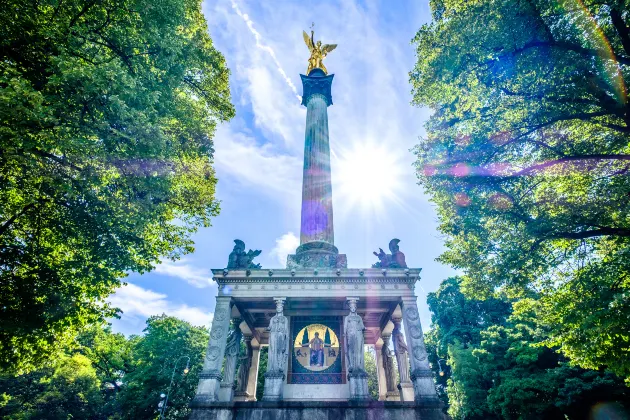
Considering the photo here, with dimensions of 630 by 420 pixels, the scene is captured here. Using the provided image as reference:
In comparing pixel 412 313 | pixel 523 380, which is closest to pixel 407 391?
pixel 412 313

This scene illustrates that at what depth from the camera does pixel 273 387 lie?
44.0ft

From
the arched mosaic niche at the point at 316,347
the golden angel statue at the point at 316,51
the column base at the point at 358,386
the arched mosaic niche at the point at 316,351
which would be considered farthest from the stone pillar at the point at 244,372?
the golden angel statue at the point at 316,51

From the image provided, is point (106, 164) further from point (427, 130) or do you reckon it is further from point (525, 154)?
point (525, 154)

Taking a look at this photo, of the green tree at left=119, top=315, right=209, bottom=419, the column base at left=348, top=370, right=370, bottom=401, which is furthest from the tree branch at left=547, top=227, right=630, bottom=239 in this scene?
the green tree at left=119, top=315, right=209, bottom=419

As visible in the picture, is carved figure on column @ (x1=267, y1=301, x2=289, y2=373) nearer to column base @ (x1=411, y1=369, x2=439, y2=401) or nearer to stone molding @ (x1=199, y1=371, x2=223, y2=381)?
stone molding @ (x1=199, y1=371, x2=223, y2=381)

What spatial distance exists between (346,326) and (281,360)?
3333 mm

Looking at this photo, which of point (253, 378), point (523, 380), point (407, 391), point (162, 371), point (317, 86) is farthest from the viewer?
point (162, 371)

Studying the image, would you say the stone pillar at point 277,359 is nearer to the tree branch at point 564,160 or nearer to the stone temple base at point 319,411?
the stone temple base at point 319,411

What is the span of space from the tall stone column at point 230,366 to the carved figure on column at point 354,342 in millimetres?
5422

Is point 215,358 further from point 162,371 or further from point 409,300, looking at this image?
point 162,371

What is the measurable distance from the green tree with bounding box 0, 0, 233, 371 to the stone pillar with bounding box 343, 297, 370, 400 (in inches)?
358

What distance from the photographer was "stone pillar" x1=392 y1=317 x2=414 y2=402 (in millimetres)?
15469

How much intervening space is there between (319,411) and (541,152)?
13.7m

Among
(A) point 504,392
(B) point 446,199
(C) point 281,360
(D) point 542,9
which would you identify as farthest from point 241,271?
(A) point 504,392
